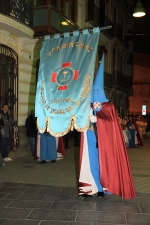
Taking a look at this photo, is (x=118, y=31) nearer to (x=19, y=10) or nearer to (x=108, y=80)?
(x=108, y=80)

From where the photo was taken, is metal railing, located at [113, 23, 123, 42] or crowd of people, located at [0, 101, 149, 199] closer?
crowd of people, located at [0, 101, 149, 199]

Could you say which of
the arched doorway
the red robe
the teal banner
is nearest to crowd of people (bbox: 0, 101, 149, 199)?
the red robe

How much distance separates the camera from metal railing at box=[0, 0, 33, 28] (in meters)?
10.5

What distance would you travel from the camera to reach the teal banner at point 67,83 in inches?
200

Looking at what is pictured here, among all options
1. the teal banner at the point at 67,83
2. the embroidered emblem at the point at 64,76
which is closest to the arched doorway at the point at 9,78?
the teal banner at the point at 67,83

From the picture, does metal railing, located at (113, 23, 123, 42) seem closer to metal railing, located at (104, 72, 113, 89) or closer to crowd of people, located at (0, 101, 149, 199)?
metal railing, located at (104, 72, 113, 89)

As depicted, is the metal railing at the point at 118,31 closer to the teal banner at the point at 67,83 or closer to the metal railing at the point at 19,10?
the metal railing at the point at 19,10

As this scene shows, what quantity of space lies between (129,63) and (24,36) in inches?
808

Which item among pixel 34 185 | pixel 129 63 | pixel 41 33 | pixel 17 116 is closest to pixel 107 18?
pixel 129 63

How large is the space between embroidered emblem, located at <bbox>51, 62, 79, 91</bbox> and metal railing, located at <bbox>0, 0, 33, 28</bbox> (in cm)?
594

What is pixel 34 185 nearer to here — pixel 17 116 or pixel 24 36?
pixel 17 116

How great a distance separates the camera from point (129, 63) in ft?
100

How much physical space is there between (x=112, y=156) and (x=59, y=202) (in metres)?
1.24

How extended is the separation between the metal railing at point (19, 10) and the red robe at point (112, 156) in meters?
6.54
